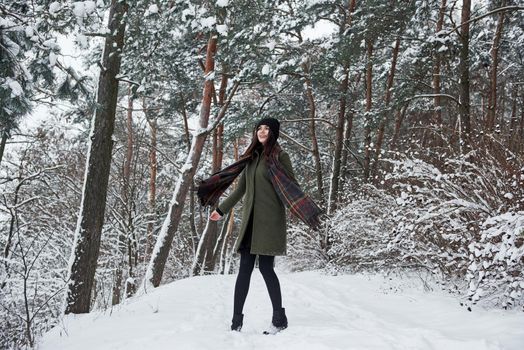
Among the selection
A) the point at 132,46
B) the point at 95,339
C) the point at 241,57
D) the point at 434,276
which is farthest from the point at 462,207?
the point at 241,57

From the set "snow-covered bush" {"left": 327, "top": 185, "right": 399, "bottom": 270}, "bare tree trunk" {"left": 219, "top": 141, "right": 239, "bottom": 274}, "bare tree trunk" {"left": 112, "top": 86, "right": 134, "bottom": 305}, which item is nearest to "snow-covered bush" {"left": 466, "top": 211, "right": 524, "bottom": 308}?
"snow-covered bush" {"left": 327, "top": 185, "right": 399, "bottom": 270}

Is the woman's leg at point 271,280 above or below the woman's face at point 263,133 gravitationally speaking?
below

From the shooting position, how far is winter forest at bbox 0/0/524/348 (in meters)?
4.25

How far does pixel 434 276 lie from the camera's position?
212 inches

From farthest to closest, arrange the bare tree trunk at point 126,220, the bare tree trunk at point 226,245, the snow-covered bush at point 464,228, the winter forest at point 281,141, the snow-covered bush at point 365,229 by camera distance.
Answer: the bare tree trunk at point 226,245 < the bare tree trunk at point 126,220 < the snow-covered bush at point 365,229 < the winter forest at point 281,141 < the snow-covered bush at point 464,228

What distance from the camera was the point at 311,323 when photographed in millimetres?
3727

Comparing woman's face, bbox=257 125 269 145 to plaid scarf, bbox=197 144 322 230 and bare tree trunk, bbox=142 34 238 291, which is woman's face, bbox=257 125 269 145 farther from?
bare tree trunk, bbox=142 34 238 291

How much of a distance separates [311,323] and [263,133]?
5.48 ft

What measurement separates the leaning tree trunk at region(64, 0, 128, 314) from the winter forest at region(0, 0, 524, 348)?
18 millimetres

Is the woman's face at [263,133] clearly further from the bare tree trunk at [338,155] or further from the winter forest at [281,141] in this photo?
the bare tree trunk at [338,155]

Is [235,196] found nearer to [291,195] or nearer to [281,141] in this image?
[291,195]

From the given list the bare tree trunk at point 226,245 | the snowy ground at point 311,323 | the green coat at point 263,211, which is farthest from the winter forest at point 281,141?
the bare tree trunk at point 226,245

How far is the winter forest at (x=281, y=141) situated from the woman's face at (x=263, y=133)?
37.6 inches

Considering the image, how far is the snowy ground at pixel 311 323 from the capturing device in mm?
3027
